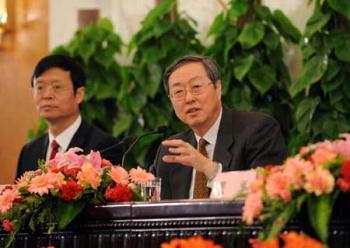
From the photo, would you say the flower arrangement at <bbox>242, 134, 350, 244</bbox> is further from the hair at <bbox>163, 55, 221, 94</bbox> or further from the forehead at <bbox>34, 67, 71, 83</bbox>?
the forehead at <bbox>34, 67, 71, 83</bbox>

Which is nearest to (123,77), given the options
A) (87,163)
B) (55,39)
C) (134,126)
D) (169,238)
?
(134,126)

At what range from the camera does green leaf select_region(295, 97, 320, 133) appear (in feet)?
17.4

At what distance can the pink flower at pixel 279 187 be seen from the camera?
2.56m

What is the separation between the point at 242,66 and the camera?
18.5 feet

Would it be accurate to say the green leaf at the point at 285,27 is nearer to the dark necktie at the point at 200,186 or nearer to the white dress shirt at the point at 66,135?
the white dress shirt at the point at 66,135

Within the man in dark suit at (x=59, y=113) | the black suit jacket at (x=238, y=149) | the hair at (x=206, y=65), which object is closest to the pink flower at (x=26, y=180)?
the black suit jacket at (x=238, y=149)

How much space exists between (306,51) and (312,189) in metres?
2.96

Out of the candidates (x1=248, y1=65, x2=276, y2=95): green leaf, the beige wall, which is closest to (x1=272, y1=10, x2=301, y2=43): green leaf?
(x1=248, y1=65, x2=276, y2=95): green leaf

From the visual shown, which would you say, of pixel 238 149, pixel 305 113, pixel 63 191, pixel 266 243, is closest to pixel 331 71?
pixel 305 113

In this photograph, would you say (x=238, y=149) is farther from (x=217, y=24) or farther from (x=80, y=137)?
(x=217, y=24)

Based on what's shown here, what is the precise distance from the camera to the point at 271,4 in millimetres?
5922

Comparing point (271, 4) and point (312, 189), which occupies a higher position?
point (271, 4)

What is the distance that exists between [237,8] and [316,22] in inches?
22.3

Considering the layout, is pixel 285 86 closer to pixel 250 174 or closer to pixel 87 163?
pixel 87 163
